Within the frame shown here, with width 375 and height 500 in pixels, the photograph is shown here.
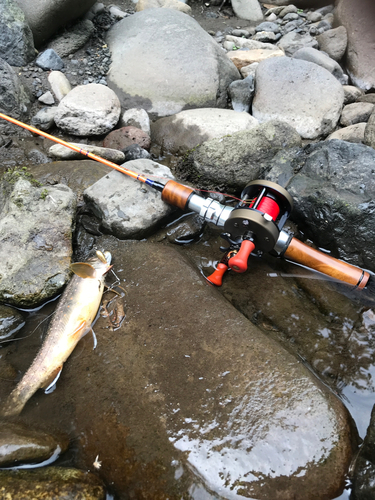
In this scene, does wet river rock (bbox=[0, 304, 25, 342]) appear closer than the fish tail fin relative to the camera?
No

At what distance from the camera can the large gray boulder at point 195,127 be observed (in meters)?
5.37

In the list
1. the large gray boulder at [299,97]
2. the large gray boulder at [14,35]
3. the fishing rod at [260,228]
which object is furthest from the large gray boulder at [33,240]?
the large gray boulder at [299,97]

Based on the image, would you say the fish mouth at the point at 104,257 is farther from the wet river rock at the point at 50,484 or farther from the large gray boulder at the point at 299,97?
the large gray boulder at the point at 299,97

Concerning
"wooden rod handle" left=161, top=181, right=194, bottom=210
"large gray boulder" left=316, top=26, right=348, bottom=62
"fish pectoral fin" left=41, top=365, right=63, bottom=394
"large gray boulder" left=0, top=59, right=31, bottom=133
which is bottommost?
"fish pectoral fin" left=41, top=365, right=63, bottom=394

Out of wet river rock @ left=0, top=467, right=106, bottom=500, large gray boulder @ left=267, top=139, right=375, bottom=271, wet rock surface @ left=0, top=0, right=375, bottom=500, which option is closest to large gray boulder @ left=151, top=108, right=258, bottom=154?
wet rock surface @ left=0, top=0, right=375, bottom=500

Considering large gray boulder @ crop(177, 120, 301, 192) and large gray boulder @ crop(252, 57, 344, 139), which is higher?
large gray boulder @ crop(252, 57, 344, 139)

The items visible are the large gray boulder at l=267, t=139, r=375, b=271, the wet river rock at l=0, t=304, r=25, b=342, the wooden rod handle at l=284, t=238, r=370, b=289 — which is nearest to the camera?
the wet river rock at l=0, t=304, r=25, b=342

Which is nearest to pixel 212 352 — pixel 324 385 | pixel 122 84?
pixel 324 385

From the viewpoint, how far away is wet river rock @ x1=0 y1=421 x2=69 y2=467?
7.66ft

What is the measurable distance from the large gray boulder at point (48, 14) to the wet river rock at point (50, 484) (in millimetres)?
7158

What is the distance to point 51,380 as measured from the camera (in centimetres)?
290

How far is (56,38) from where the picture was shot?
698 centimetres

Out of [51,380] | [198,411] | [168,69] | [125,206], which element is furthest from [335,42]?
[51,380]

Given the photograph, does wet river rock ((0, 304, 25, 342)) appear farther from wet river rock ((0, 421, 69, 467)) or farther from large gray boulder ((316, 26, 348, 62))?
large gray boulder ((316, 26, 348, 62))
